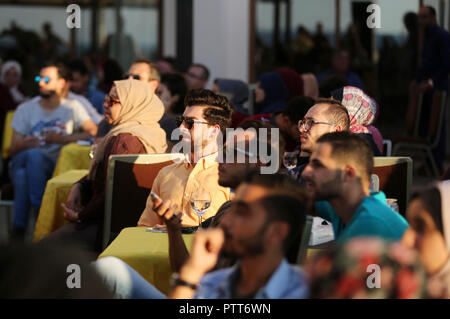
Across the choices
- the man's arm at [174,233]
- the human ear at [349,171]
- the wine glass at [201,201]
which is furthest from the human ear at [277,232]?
the wine glass at [201,201]

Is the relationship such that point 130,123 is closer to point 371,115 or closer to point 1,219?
point 371,115

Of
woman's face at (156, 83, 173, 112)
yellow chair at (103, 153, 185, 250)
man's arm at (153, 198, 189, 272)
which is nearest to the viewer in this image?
man's arm at (153, 198, 189, 272)

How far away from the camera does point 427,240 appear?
1986 millimetres

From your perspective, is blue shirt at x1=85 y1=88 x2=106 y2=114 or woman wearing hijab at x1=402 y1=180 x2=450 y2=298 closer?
woman wearing hijab at x1=402 y1=180 x2=450 y2=298

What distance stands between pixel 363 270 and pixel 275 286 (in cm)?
44

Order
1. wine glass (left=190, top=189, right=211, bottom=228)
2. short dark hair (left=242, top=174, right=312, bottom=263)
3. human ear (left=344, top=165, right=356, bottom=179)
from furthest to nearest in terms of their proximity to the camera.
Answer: wine glass (left=190, top=189, right=211, bottom=228)
human ear (left=344, top=165, right=356, bottom=179)
short dark hair (left=242, top=174, right=312, bottom=263)

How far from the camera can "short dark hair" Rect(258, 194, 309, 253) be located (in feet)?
6.98

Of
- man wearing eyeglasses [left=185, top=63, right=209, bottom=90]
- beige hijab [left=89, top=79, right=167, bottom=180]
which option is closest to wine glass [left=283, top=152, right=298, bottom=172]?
beige hijab [left=89, top=79, right=167, bottom=180]

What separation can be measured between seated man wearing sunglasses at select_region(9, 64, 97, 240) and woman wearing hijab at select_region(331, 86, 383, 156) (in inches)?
117

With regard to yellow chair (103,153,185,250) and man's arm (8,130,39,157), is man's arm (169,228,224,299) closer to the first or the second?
yellow chair (103,153,185,250)

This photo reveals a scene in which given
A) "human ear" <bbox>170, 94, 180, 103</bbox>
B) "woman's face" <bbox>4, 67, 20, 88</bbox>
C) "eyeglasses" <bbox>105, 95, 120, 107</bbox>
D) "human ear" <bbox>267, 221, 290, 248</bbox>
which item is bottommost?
"human ear" <bbox>267, 221, 290, 248</bbox>

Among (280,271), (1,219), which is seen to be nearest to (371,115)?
(280,271)

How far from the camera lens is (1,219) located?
7535 mm
